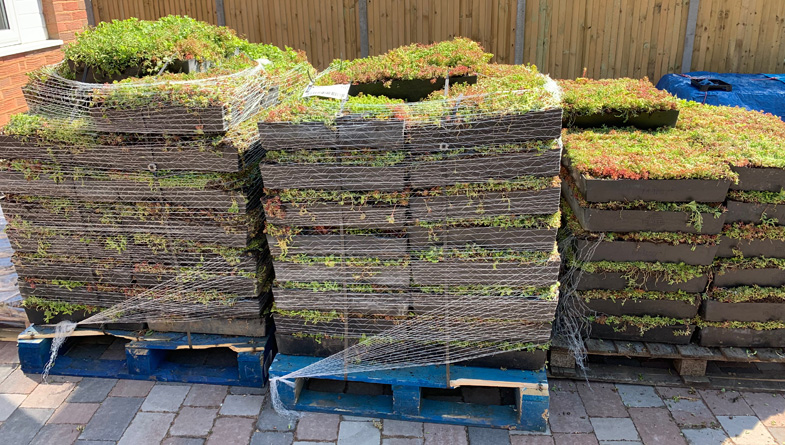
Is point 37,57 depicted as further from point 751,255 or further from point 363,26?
point 751,255

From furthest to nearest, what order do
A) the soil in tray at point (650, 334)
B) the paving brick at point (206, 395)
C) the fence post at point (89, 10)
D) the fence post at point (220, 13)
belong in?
the fence post at point (89, 10) → the fence post at point (220, 13) → the soil in tray at point (650, 334) → the paving brick at point (206, 395)

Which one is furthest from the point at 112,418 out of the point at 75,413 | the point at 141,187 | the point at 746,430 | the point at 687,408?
the point at 746,430

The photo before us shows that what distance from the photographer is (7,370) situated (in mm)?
4727

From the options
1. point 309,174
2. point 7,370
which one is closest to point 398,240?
point 309,174

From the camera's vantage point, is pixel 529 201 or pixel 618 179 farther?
pixel 618 179

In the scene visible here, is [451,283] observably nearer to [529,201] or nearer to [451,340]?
[451,340]

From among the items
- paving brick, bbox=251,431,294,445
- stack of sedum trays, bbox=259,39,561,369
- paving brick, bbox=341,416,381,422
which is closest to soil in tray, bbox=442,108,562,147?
stack of sedum trays, bbox=259,39,561,369

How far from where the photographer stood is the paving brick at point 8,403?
424cm

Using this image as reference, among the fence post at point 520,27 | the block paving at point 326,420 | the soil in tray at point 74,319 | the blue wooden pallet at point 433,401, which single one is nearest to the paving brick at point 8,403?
the block paving at point 326,420

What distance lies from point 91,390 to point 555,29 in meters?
8.04

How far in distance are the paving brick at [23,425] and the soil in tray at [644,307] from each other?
4.19 metres

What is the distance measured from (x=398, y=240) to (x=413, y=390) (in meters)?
1.12

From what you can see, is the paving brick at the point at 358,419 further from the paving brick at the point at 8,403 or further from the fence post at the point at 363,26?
the fence post at the point at 363,26

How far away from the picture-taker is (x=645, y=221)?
4098 mm
